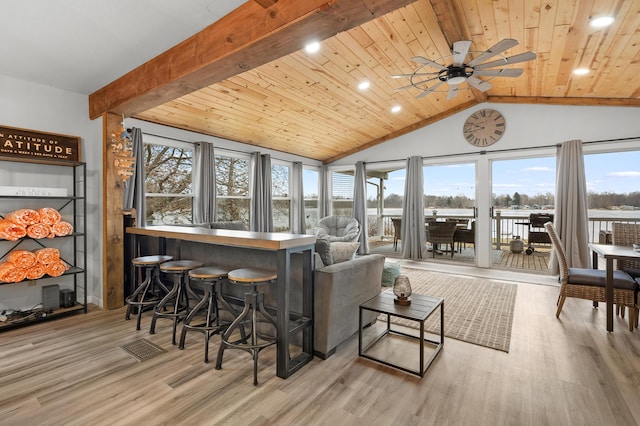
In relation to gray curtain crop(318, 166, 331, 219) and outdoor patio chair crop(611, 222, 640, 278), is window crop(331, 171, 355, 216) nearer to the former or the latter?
gray curtain crop(318, 166, 331, 219)

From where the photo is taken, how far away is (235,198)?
19.5ft

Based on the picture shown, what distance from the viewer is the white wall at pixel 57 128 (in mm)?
3156

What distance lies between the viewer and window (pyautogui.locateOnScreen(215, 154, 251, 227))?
5.70 meters

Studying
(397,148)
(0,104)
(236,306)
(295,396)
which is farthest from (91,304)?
(397,148)

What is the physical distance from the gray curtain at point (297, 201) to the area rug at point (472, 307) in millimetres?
2744

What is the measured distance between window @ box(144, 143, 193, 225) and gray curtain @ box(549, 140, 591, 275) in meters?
6.16

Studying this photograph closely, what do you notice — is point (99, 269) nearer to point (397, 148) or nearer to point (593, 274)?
point (593, 274)

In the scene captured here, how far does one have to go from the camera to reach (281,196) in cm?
706

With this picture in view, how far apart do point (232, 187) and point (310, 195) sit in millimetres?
2475

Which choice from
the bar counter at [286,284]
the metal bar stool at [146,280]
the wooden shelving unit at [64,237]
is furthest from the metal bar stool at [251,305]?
the wooden shelving unit at [64,237]

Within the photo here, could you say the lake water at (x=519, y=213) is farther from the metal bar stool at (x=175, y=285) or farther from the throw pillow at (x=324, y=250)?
the metal bar stool at (x=175, y=285)

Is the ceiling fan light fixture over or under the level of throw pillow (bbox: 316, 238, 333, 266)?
over

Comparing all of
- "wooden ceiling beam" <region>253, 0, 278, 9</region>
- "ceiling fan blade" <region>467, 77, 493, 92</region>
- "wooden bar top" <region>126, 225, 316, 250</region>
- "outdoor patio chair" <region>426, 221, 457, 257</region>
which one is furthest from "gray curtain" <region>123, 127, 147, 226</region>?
"outdoor patio chair" <region>426, 221, 457, 257</region>

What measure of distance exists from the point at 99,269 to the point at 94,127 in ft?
5.47
